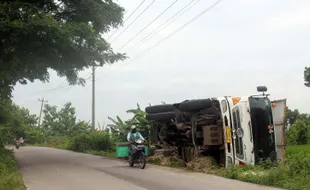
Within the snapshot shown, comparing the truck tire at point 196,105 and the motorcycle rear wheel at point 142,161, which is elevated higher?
the truck tire at point 196,105

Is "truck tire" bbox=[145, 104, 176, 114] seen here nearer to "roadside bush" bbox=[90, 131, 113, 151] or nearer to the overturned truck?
the overturned truck

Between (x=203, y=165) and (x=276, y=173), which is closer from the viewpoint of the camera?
(x=276, y=173)

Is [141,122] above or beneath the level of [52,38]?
beneath

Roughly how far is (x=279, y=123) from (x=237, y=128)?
1.47m

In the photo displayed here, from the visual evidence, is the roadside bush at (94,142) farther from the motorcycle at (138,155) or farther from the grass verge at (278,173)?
the grass verge at (278,173)

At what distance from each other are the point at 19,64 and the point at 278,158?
11180 mm

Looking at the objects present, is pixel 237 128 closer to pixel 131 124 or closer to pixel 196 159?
pixel 196 159

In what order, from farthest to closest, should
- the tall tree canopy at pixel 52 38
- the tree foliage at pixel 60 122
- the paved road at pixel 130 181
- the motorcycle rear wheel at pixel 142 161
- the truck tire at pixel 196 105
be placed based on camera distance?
the tree foliage at pixel 60 122
the tall tree canopy at pixel 52 38
the motorcycle rear wheel at pixel 142 161
the truck tire at pixel 196 105
the paved road at pixel 130 181

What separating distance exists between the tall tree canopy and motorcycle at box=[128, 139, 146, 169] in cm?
525

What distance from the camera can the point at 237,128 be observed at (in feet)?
37.3

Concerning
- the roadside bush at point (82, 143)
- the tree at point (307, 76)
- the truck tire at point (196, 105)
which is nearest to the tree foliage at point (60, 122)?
the roadside bush at point (82, 143)

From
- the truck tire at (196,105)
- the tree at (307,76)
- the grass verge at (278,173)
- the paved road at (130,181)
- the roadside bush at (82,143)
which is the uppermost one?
the tree at (307,76)

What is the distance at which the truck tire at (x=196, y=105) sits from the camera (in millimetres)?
12242

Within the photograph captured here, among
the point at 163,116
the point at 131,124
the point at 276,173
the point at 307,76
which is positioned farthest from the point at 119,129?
the point at 307,76
